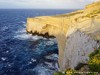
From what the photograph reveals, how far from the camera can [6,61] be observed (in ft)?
134

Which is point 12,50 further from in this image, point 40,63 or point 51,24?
point 51,24

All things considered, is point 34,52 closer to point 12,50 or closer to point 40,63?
point 12,50

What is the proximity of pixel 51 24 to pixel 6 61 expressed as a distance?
24816mm

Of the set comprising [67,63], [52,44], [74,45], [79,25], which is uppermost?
[79,25]

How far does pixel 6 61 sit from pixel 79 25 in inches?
715

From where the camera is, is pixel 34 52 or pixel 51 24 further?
pixel 51 24

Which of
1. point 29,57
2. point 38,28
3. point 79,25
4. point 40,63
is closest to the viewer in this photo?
point 79,25

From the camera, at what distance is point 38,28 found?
2707 inches

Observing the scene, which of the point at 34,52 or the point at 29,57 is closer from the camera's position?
the point at 29,57

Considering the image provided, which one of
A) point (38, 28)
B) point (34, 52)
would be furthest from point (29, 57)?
point (38, 28)

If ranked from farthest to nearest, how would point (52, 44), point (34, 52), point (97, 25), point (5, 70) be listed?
point (52, 44) → point (34, 52) → point (5, 70) → point (97, 25)

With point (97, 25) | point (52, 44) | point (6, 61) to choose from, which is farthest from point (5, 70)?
point (52, 44)

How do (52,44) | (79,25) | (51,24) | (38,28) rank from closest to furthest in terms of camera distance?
(79,25) → (52,44) → (51,24) → (38,28)

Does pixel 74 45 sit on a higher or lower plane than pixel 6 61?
higher
